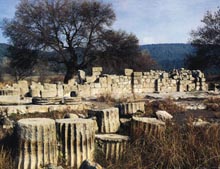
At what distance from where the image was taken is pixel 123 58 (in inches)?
1459

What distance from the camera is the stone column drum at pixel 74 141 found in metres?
6.76

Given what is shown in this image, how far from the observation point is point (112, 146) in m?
7.28

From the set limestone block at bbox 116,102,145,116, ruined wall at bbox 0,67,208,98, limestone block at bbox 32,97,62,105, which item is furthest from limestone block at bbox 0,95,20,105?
ruined wall at bbox 0,67,208,98

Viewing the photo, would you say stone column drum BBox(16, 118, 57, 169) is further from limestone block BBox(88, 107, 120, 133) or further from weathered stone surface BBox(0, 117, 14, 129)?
weathered stone surface BBox(0, 117, 14, 129)

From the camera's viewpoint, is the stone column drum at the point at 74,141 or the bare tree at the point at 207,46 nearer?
the stone column drum at the point at 74,141

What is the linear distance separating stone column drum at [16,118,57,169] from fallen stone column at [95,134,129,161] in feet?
3.45

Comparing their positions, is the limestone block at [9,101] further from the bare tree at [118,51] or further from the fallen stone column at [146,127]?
the bare tree at [118,51]

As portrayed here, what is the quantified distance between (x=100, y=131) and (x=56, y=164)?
6.30ft

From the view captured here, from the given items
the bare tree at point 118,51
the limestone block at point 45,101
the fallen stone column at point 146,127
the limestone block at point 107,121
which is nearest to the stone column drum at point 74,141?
the fallen stone column at point 146,127

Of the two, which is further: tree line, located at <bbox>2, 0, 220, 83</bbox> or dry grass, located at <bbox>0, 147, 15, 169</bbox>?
tree line, located at <bbox>2, 0, 220, 83</bbox>

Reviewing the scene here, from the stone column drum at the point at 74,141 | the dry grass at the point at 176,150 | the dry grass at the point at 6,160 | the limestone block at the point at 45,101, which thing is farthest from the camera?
the limestone block at the point at 45,101

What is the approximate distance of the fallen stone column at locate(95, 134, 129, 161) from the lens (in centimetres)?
720

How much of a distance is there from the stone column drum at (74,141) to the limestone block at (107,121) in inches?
54.4

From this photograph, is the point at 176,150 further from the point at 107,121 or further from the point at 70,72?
the point at 70,72
